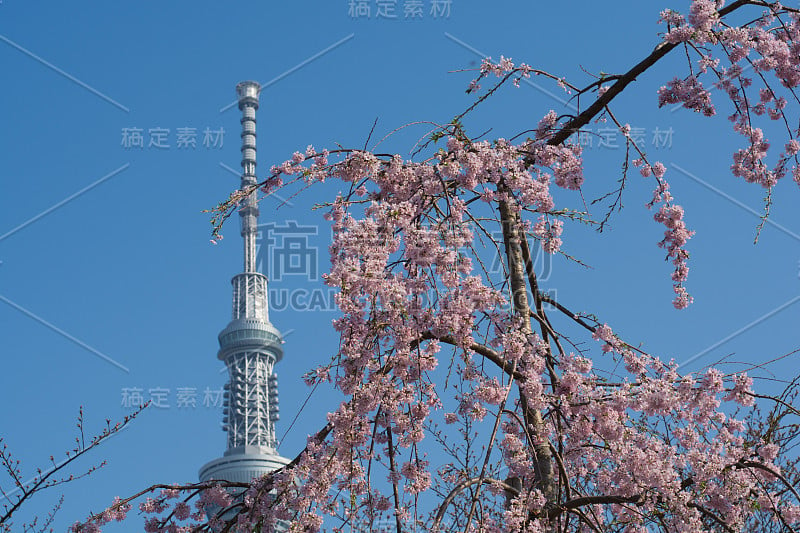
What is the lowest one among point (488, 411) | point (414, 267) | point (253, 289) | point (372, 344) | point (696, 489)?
point (696, 489)

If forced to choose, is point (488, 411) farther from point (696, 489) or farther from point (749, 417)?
point (749, 417)

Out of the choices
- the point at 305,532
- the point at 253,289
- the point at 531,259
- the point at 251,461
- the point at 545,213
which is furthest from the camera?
the point at 253,289

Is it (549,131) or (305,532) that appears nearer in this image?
(305,532)

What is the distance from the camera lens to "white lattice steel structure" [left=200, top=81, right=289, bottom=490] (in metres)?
71.1

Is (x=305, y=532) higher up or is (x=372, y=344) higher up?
(x=372, y=344)

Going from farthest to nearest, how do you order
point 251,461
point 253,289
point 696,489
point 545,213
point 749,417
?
point 253,289 → point 251,461 → point 749,417 → point 545,213 → point 696,489

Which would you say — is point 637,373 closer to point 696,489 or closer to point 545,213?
point 696,489

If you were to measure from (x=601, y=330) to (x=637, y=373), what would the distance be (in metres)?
0.36

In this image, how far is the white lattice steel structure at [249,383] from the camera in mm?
71062

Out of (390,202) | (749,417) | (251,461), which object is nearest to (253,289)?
(251,461)

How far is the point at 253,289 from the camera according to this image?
78.8 meters

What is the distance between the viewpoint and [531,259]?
5.92 metres

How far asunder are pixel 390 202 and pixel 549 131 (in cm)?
128

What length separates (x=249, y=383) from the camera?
73.8 meters
